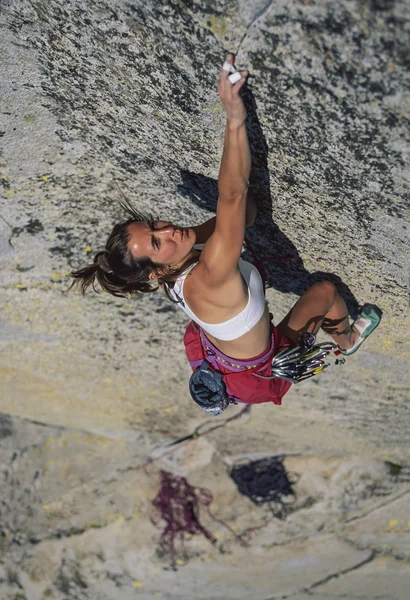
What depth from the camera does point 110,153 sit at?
2.37 metres

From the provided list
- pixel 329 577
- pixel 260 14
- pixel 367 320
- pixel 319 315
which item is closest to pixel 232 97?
pixel 260 14

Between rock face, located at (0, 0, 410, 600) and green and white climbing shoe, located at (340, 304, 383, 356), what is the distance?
3.2 inches

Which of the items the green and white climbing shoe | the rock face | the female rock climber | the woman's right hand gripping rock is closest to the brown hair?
the female rock climber

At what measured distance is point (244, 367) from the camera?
7.92 ft

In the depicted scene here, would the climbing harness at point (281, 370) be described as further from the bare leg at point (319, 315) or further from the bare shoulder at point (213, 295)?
the bare shoulder at point (213, 295)

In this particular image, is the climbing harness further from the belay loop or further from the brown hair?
the brown hair

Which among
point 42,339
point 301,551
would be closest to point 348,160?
point 42,339

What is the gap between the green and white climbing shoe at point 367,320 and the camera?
259 centimetres

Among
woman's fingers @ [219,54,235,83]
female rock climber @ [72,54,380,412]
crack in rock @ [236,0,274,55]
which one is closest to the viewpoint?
crack in rock @ [236,0,274,55]

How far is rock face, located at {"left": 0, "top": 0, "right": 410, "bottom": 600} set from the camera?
1.66m

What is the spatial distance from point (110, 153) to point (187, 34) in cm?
78

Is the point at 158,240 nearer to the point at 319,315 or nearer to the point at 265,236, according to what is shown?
the point at 265,236

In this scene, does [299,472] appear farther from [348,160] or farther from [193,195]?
[348,160]

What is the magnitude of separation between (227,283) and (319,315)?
25.3 inches
